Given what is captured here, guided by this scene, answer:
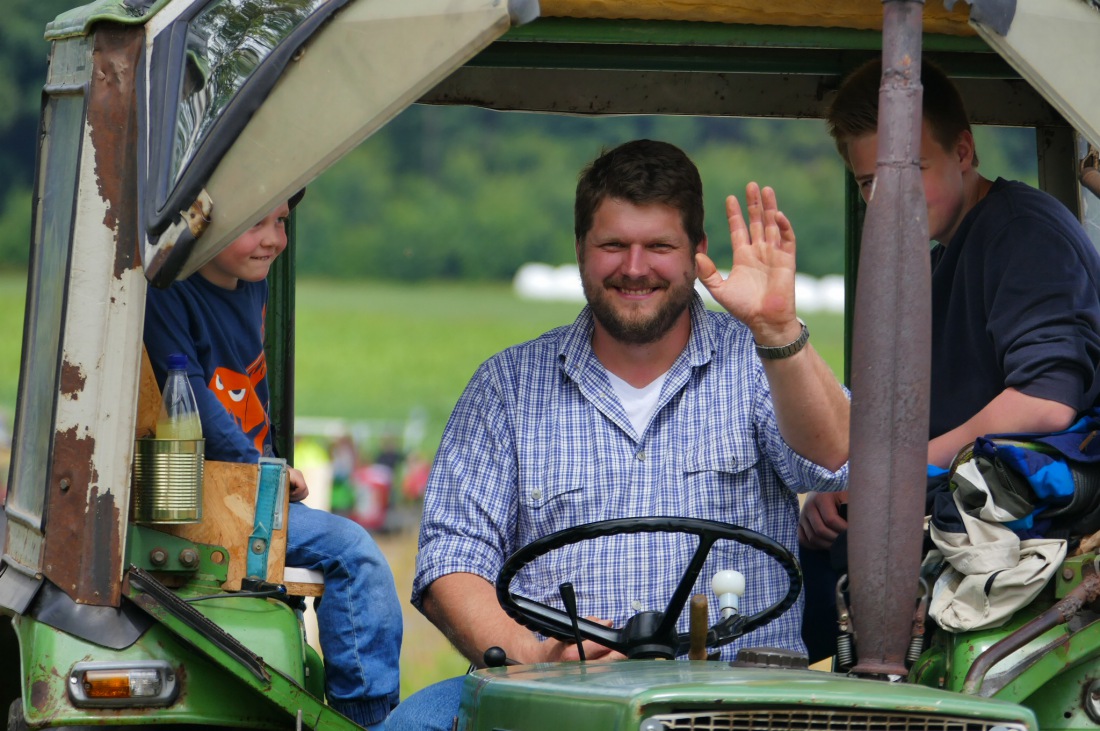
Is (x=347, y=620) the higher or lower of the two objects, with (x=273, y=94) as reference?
lower

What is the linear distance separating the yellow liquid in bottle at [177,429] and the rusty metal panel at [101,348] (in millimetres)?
129

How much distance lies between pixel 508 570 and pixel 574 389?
84cm

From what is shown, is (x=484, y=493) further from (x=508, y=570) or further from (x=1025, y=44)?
(x=1025, y=44)

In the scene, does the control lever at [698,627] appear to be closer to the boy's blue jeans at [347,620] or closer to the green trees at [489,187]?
the boy's blue jeans at [347,620]

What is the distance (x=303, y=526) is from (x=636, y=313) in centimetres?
87

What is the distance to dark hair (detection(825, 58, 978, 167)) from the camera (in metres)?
3.44

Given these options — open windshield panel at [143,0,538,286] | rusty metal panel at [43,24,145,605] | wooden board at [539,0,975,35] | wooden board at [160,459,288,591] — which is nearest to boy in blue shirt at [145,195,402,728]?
wooden board at [160,459,288,591]

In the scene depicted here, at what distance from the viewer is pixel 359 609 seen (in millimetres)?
3498

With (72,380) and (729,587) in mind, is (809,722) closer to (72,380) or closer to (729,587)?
(729,587)

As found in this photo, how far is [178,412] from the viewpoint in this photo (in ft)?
10.0

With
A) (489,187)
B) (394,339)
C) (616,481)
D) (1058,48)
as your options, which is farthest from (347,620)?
(489,187)

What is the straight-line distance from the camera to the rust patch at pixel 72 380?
9.58ft

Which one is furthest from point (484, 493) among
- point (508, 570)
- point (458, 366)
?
point (458, 366)

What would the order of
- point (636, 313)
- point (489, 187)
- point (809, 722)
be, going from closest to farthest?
point (809, 722) < point (636, 313) < point (489, 187)
